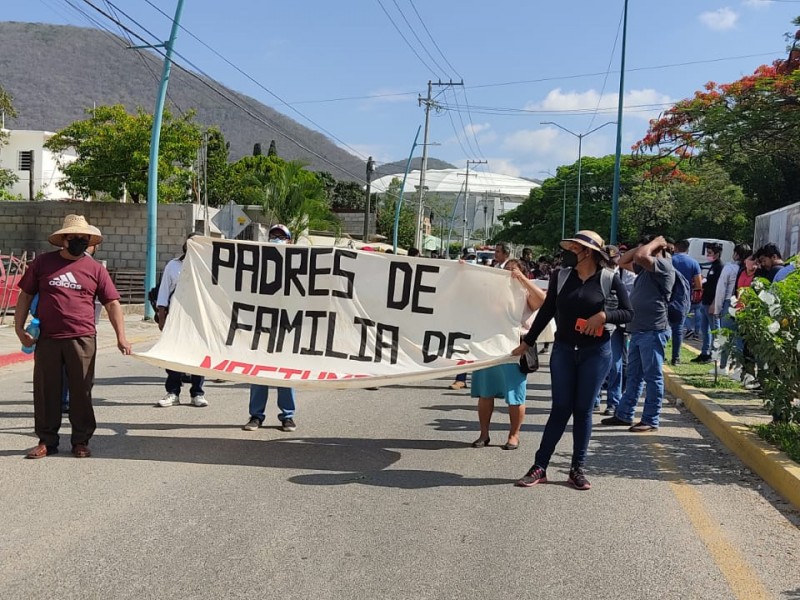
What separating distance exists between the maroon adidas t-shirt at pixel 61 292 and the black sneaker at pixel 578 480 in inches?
154

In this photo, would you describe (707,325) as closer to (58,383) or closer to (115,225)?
(58,383)

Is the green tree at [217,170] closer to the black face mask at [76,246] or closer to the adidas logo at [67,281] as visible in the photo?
the black face mask at [76,246]

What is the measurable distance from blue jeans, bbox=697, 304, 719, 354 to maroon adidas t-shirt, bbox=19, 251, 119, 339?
10.9m

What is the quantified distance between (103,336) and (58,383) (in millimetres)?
11220

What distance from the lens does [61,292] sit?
A: 6.74m

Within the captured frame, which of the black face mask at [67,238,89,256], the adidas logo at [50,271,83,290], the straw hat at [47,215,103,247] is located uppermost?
the straw hat at [47,215,103,247]

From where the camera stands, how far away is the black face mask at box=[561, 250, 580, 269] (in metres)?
6.25

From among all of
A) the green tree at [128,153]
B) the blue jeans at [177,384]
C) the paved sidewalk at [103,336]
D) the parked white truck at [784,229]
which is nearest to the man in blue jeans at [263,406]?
the blue jeans at [177,384]

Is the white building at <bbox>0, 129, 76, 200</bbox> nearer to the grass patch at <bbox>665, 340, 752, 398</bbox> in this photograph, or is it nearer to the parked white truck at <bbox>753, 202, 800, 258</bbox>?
the parked white truck at <bbox>753, 202, 800, 258</bbox>

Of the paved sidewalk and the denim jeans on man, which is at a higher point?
the denim jeans on man

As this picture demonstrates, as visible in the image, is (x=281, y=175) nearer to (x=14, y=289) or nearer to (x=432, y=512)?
(x=14, y=289)

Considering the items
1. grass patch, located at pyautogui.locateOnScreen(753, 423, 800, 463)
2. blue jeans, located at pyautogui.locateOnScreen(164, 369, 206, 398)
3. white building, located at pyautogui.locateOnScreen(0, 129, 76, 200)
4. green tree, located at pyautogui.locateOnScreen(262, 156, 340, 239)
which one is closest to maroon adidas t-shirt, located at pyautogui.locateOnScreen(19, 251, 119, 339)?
blue jeans, located at pyautogui.locateOnScreen(164, 369, 206, 398)

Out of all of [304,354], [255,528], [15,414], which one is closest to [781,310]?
[304,354]

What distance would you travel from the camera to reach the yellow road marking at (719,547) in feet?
14.6
